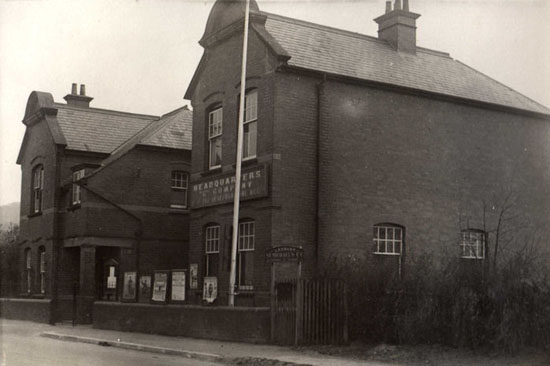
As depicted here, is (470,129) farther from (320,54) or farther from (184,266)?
(184,266)

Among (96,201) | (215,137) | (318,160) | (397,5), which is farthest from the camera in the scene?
(96,201)

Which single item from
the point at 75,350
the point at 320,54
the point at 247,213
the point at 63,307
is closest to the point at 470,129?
the point at 320,54

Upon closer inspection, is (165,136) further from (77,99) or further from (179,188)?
(77,99)

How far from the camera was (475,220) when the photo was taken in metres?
24.9

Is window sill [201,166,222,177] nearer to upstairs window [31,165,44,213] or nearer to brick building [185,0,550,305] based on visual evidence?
brick building [185,0,550,305]

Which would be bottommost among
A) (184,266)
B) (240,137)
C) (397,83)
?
(184,266)

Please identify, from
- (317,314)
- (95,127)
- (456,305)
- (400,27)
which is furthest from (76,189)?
(456,305)

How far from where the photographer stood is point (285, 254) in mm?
18141

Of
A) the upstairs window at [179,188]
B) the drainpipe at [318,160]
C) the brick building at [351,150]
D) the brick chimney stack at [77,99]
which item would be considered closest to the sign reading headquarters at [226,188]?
the brick building at [351,150]

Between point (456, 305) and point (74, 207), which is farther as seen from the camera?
point (74, 207)

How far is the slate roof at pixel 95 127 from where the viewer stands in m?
33.2

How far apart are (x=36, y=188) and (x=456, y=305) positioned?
24838mm

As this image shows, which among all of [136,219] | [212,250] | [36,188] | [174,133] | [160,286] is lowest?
[160,286]

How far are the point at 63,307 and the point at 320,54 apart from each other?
1570 centimetres
